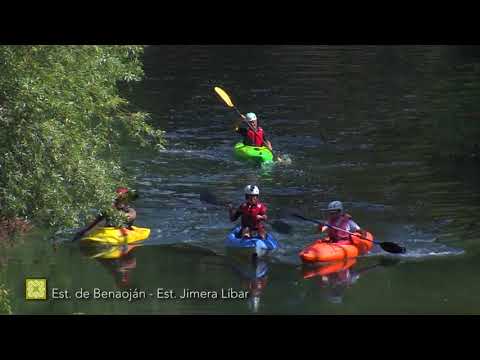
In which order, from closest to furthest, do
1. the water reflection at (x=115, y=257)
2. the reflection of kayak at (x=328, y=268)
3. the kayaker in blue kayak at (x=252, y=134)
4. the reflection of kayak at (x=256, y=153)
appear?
the reflection of kayak at (x=328, y=268)
the water reflection at (x=115, y=257)
the reflection of kayak at (x=256, y=153)
the kayaker in blue kayak at (x=252, y=134)

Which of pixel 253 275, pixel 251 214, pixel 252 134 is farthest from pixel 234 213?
pixel 252 134

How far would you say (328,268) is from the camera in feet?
57.7

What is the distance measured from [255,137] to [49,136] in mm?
11904

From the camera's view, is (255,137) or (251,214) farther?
(255,137)

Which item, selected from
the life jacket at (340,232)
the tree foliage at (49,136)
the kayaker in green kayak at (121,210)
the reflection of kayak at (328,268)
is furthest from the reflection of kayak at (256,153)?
the tree foliage at (49,136)

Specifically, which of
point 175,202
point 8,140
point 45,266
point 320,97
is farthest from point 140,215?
point 320,97

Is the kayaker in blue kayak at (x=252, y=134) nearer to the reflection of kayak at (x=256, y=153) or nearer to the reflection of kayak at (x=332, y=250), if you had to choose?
the reflection of kayak at (x=256, y=153)

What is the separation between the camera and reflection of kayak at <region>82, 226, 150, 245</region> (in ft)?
59.9

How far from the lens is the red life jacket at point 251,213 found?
1772 centimetres

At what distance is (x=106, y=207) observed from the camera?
47.4ft

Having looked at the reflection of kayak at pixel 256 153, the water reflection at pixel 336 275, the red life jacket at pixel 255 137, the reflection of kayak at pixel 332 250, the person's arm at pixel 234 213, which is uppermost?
the red life jacket at pixel 255 137

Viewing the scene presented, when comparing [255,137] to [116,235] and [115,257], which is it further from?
[115,257]

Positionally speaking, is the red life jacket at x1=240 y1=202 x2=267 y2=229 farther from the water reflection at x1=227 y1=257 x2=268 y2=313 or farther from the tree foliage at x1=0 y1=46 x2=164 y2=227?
the tree foliage at x1=0 y1=46 x2=164 y2=227

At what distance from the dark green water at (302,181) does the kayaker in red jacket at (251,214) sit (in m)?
0.59
